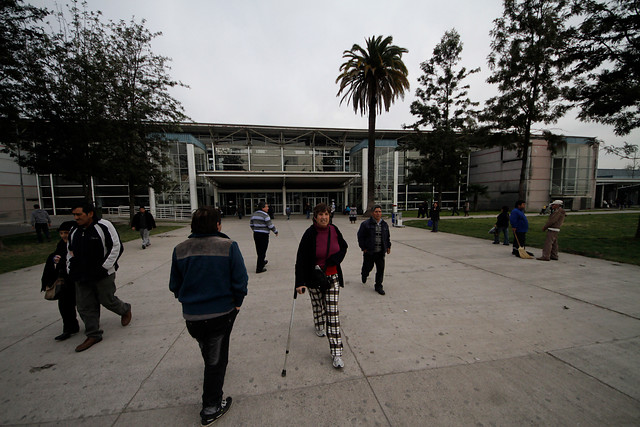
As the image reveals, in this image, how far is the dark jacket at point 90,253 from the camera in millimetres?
2959

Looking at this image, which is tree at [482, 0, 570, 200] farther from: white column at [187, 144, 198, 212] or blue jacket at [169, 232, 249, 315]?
white column at [187, 144, 198, 212]

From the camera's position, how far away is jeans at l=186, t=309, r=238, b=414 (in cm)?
190

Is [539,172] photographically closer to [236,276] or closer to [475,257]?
[475,257]

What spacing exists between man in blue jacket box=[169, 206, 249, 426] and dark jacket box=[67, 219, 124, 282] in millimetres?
1854

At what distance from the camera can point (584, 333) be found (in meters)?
3.11

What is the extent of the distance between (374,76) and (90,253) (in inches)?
764

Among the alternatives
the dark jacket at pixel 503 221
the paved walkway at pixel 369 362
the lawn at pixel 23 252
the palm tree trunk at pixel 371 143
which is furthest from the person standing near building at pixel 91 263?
the palm tree trunk at pixel 371 143

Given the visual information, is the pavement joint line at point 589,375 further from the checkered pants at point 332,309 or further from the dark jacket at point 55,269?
the dark jacket at point 55,269

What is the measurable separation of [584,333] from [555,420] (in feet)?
6.56

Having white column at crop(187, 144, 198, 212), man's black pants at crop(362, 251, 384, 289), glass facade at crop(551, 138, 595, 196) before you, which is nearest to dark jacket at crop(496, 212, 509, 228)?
man's black pants at crop(362, 251, 384, 289)

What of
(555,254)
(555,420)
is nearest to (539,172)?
(555,254)

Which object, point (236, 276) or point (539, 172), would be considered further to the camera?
point (539, 172)

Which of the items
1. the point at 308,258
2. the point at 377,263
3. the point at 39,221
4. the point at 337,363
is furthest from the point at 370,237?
the point at 39,221

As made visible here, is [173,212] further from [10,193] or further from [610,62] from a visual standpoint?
[610,62]
